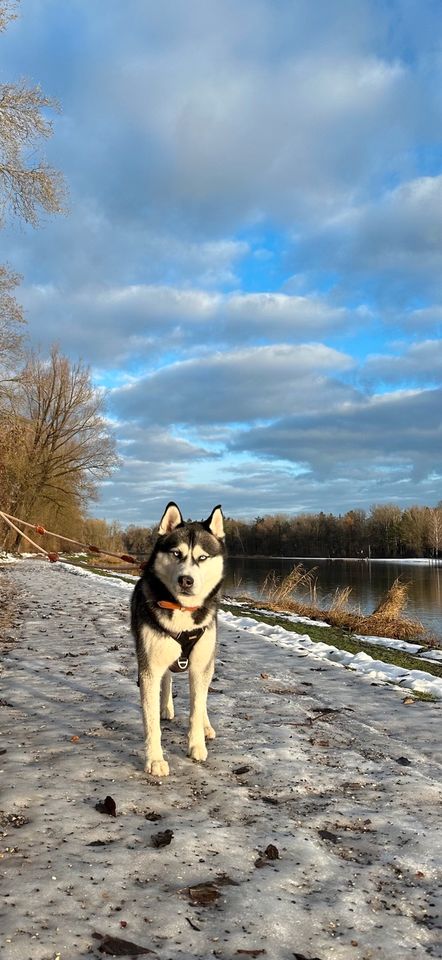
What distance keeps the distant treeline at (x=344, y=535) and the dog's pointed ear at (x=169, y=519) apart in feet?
259

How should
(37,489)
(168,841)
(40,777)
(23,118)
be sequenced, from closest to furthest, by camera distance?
(168,841)
(40,777)
(23,118)
(37,489)

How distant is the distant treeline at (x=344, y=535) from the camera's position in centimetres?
10181

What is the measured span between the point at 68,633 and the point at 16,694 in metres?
4.24

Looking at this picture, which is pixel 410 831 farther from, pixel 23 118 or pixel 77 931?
pixel 23 118

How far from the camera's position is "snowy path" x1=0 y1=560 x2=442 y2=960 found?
2596 mm

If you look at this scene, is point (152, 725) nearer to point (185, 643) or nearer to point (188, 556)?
point (185, 643)

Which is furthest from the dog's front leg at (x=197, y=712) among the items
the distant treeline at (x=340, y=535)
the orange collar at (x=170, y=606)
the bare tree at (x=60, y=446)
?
the distant treeline at (x=340, y=535)

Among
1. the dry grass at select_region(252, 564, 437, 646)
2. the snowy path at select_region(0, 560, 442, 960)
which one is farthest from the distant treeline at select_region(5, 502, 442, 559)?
the snowy path at select_region(0, 560, 442, 960)

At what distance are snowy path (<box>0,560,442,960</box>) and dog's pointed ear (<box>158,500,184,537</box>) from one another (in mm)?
1814

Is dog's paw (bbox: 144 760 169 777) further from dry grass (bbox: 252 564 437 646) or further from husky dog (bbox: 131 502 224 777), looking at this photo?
dry grass (bbox: 252 564 437 646)

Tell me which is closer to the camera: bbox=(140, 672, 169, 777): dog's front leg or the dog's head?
bbox=(140, 672, 169, 777): dog's front leg

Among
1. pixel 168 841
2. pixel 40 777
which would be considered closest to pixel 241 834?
pixel 168 841

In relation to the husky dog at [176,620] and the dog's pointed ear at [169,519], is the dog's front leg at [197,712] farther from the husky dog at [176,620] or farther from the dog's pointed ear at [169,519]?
the dog's pointed ear at [169,519]

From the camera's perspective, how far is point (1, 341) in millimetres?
18469
